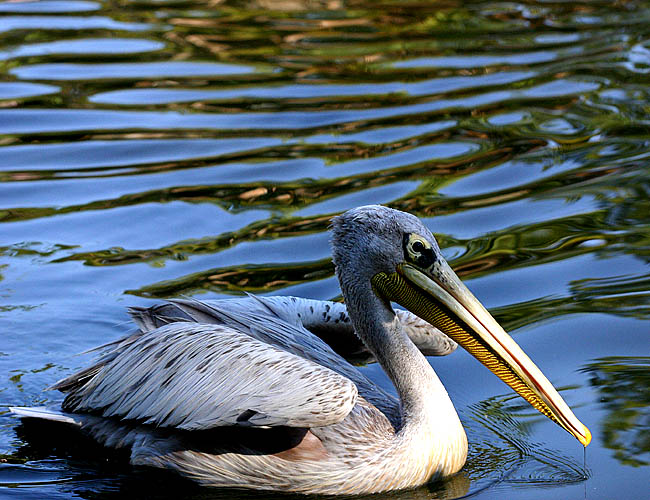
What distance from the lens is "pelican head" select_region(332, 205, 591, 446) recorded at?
4145mm

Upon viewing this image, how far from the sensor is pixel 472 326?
4.18 metres

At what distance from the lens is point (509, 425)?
15.2 feet

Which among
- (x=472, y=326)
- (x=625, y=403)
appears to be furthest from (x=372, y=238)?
(x=625, y=403)

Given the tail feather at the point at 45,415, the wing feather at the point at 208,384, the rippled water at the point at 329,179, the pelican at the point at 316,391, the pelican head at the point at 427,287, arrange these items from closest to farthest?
the wing feather at the point at 208,384 < the pelican at the point at 316,391 < the pelican head at the point at 427,287 < the tail feather at the point at 45,415 < the rippled water at the point at 329,179

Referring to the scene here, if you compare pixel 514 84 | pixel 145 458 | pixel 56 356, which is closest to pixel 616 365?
pixel 145 458

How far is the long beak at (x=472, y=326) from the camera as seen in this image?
4.11 metres

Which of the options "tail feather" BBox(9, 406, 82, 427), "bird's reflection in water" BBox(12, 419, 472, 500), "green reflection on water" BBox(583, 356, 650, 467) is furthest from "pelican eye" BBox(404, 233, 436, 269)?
"tail feather" BBox(9, 406, 82, 427)

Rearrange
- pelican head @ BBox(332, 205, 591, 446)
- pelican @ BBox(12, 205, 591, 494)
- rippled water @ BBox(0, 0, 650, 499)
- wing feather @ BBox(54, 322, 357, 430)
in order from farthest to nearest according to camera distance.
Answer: rippled water @ BBox(0, 0, 650, 499)
pelican head @ BBox(332, 205, 591, 446)
pelican @ BBox(12, 205, 591, 494)
wing feather @ BBox(54, 322, 357, 430)

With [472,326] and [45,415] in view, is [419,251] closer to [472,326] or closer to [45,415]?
[472,326]

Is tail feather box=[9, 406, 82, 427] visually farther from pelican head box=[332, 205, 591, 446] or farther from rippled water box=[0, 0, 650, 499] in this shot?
pelican head box=[332, 205, 591, 446]

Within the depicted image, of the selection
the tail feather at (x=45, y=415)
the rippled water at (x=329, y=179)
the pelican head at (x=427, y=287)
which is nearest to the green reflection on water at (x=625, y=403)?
the rippled water at (x=329, y=179)

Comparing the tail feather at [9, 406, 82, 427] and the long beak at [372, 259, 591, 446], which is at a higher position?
the long beak at [372, 259, 591, 446]

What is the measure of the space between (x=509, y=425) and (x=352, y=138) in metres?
4.41

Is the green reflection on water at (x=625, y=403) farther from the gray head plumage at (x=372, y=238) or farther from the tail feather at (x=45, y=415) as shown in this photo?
the tail feather at (x=45, y=415)
